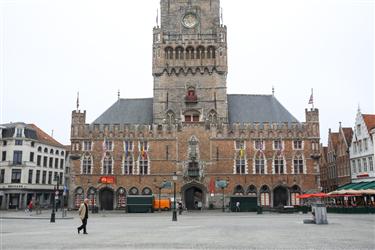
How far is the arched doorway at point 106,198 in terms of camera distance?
54.2 m

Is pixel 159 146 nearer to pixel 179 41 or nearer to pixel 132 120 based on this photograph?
pixel 132 120

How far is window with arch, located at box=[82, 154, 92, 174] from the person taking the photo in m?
54.6

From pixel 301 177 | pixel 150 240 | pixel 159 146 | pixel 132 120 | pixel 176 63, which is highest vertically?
pixel 176 63

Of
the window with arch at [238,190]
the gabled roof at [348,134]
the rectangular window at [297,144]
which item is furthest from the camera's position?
the gabled roof at [348,134]

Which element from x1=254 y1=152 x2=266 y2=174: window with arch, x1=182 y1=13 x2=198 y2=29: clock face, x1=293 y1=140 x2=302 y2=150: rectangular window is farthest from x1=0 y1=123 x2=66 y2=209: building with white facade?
x1=293 y1=140 x2=302 y2=150: rectangular window

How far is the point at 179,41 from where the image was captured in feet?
188

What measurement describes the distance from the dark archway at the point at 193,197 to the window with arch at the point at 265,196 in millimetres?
8374

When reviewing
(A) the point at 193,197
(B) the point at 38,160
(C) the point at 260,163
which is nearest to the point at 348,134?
(C) the point at 260,163

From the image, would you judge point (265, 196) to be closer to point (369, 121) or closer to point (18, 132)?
point (369, 121)

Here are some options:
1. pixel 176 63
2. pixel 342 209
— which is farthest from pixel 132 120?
pixel 342 209

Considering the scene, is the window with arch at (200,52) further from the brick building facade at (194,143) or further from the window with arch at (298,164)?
the window with arch at (298,164)

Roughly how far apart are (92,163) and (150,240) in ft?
131

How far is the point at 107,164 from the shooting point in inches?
2152

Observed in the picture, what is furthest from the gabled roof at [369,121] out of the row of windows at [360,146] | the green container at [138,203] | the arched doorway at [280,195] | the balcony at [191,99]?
the green container at [138,203]
